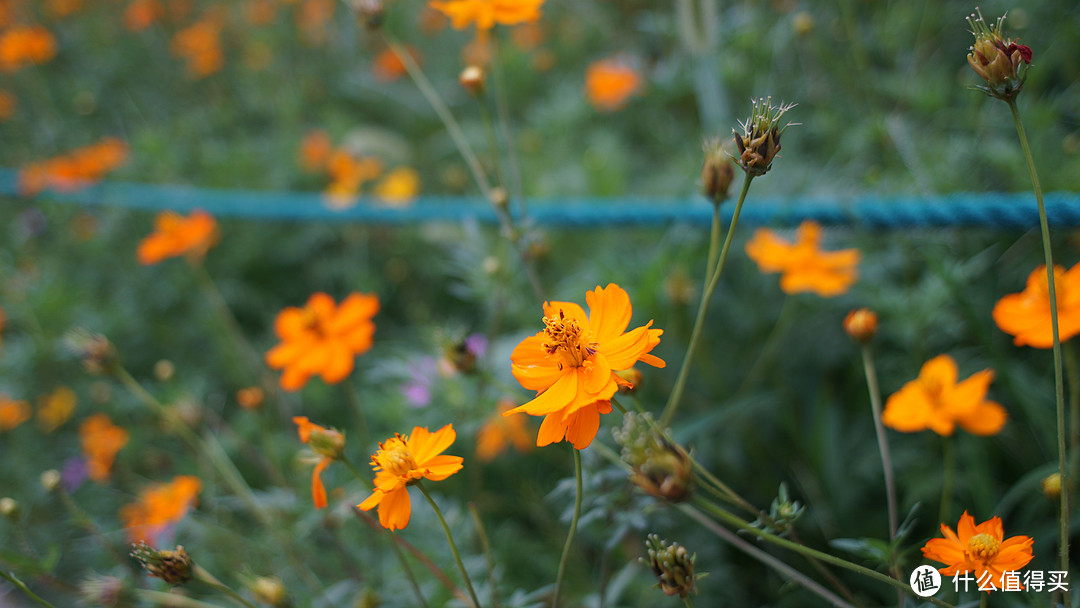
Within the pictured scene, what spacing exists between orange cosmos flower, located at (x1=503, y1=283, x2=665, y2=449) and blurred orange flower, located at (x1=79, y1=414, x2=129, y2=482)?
49.5 inches

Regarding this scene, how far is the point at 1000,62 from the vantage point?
459 mm

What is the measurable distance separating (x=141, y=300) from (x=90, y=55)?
65.9 inches

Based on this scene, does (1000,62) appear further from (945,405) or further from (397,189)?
(397,189)

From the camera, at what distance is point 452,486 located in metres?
1.12

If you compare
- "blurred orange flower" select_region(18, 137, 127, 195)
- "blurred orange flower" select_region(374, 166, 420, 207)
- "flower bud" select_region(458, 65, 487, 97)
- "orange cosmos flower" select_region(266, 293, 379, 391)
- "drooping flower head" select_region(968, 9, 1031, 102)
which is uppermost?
"blurred orange flower" select_region(18, 137, 127, 195)

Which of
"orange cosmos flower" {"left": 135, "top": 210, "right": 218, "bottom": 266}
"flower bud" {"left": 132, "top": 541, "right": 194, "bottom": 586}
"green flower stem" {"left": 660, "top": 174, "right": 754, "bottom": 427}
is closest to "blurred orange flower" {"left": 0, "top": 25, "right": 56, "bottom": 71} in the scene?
"orange cosmos flower" {"left": 135, "top": 210, "right": 218, "bottom": 266}

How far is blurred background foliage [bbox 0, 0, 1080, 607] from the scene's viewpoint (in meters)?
0.95

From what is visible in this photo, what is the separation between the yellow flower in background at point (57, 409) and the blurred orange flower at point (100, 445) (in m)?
0.14

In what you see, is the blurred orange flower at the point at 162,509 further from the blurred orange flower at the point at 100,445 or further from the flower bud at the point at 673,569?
the flower bud at the point at 673,569

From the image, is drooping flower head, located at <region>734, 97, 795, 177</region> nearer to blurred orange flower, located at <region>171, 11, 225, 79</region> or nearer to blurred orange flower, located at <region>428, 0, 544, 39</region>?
blurred orange flower, located at <region>428, 0, 544, 39</region>

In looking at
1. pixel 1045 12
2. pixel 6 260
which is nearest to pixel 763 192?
pixel 1045 12

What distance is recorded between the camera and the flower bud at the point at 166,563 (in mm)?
572

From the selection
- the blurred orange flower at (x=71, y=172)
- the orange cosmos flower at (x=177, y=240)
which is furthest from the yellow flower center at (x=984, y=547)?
the blurred orange flower at (x=71, y=172)

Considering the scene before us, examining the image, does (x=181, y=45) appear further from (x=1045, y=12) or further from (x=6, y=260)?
(x=1045, y=12)
